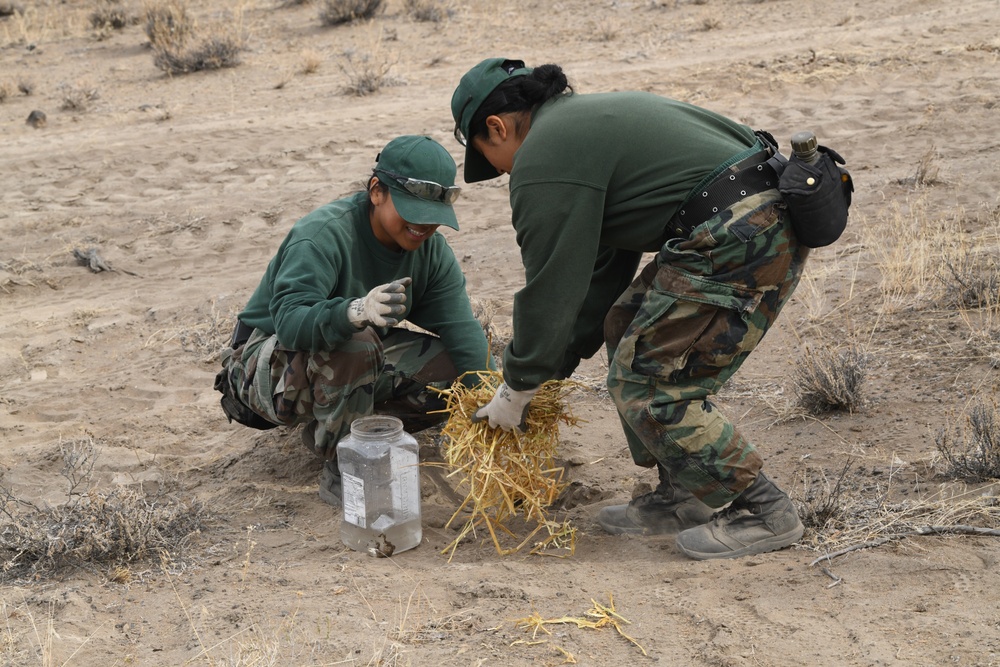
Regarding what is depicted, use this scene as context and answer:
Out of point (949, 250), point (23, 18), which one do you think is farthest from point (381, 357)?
point (23, 18)

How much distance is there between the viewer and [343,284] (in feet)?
12.6

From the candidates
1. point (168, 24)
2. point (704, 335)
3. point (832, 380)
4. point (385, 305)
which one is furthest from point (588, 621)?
point (168, 24)

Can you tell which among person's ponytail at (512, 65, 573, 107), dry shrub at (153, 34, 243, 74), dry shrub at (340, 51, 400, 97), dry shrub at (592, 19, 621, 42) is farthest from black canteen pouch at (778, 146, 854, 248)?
dry shrub at (153, 34, 243, 74)

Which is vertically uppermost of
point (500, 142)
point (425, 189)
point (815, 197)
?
point (500, 142)

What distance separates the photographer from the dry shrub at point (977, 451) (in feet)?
11.3

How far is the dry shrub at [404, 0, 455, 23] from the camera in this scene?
13086mm

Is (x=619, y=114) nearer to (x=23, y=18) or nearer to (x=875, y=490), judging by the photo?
(x=875, y=490)

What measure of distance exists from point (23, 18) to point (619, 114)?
44.8ft

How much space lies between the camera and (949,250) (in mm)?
5227

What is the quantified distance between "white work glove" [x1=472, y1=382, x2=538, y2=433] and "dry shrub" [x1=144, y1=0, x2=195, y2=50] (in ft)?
32.6

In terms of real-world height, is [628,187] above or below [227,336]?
above

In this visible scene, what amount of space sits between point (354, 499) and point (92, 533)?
33.2 inches

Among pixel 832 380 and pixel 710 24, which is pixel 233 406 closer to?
pixel 832 380

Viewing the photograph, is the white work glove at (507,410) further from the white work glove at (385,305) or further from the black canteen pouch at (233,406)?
the black canteen pouch at (233,406)
